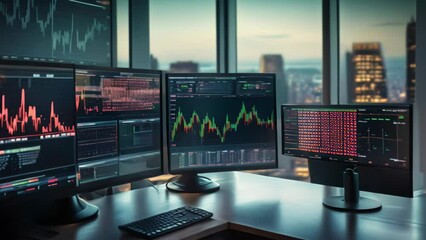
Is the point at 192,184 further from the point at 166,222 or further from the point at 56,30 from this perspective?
the point at 56,30

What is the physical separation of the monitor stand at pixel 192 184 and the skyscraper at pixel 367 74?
4.23 feet

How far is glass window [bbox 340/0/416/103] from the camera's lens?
2775mm

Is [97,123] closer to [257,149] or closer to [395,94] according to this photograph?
[257,149]

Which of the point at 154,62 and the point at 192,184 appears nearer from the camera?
the point at 192,184

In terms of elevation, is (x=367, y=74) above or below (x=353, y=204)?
above

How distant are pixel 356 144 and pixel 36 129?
1.30 meters

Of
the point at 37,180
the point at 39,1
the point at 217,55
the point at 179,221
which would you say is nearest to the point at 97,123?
the point at 37,180

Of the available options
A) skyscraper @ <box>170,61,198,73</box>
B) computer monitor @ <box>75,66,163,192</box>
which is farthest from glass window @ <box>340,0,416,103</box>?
computer monitor @ <box>75,66,163,192</box>

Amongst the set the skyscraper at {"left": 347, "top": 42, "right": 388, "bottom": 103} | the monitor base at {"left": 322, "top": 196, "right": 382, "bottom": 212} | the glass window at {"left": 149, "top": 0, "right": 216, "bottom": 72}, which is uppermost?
the glass window at {"left": 149, "top": 0, "right": 216, "bottom": 72}

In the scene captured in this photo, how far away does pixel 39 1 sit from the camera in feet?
6.99

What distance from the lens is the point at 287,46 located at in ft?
10.7

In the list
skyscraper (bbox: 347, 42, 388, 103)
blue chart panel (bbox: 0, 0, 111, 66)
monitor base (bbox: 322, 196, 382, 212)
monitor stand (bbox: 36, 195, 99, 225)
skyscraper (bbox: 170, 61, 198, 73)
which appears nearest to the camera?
monitor stand (bbox: 36, 195, 99, 225)

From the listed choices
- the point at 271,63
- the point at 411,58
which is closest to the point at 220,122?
the point at 271,63

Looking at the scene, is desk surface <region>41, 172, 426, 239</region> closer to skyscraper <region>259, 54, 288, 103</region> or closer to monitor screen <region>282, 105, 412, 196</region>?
monitor screen <region>282, 105, 412, 196</region>
